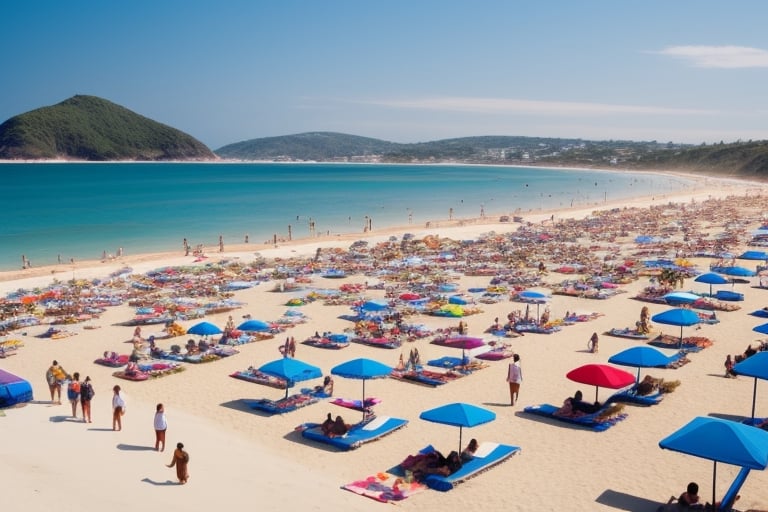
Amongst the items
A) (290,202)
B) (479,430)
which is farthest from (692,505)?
(290,202)

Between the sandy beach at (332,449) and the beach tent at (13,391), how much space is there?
27 centimetres

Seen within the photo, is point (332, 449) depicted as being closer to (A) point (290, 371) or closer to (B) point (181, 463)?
(A) point (290, 371)

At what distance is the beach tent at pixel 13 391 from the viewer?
47.9 ft

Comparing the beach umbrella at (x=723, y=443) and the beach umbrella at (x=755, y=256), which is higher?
the beach umbrella at (x=723, y=443)

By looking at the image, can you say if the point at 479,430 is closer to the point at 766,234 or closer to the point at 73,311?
the point at 73,311

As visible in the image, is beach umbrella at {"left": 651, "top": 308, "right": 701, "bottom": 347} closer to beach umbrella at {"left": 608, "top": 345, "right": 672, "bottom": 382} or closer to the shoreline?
beach umbrella at {"left": 608, "top": 345, "right": 672, "bottom": 382}

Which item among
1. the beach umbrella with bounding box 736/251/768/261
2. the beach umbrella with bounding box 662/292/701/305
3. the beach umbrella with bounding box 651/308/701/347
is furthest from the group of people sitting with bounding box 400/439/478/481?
the beach umbrella with bounding box 736/251/768/261

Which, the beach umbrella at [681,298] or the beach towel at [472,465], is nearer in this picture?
the beach towel at [472,465]

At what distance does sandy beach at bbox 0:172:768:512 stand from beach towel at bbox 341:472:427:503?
0.56ft

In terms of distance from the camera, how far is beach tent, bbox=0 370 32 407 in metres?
14.6

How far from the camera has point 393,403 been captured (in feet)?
50.0

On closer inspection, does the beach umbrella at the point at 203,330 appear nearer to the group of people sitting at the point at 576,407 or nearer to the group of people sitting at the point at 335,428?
the group of people sitting at the point at 335,428

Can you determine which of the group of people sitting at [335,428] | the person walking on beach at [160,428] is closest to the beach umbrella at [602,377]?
the group of people sitting at [335,428]

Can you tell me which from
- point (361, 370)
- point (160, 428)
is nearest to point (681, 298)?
point (361, 370)
